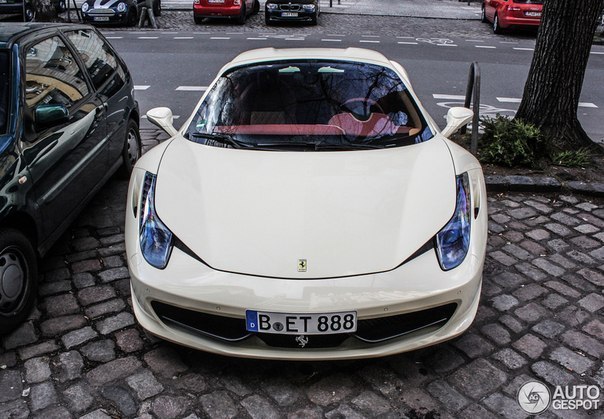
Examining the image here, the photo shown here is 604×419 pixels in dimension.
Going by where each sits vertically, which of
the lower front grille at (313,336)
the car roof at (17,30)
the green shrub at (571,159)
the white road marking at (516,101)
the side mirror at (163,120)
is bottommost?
the white road marking at (516,101)

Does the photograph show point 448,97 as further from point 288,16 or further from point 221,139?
point 288,16

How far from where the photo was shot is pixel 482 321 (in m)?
3.48

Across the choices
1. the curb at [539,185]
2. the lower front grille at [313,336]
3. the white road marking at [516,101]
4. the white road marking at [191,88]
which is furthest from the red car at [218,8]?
the lower front grille at [313,336]

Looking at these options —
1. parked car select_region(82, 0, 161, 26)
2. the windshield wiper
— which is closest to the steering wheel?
the windshield wiper

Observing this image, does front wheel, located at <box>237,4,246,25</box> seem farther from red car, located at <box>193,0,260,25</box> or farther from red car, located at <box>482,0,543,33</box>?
red car, located at <box>482,0,543,33</box>

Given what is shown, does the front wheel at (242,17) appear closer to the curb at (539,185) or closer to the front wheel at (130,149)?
the front wheel at (130,149)

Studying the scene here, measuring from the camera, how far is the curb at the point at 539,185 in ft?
17.5

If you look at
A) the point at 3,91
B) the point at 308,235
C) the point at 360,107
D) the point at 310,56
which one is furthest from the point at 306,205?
the point at 3,91

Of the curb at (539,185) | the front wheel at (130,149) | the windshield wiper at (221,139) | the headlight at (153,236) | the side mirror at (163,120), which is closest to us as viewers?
the headlight at (153,236)

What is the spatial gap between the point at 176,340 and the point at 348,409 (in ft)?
2.95

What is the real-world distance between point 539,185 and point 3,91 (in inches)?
174

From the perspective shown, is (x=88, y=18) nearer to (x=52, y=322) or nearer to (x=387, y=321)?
(x=52, y=322)

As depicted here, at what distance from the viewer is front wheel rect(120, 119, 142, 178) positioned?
18.2 feet

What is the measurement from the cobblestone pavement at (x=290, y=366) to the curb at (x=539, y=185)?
4.64 feet
